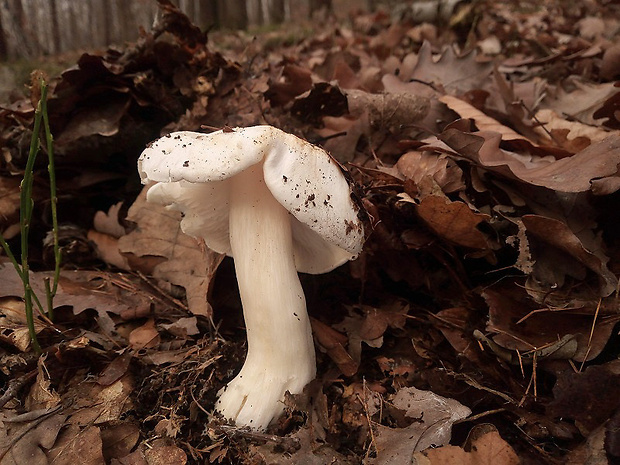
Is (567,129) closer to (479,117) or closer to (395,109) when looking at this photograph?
(479,117)

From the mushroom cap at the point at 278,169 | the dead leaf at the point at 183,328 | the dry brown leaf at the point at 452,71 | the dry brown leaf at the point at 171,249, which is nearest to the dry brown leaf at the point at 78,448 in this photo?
the dead leaf at the point at 183,328

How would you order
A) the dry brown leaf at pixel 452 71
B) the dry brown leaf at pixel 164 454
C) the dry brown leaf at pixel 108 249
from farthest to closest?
the dry brown leaf at pixel 452 71 < the dry brown leaf at pixel 108 249 < the dry brown leaf at pixel 164 454

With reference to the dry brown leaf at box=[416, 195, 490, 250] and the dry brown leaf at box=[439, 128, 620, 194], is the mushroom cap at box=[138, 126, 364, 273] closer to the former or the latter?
the dry brown leaf at box=[416, 195, 490, 250]

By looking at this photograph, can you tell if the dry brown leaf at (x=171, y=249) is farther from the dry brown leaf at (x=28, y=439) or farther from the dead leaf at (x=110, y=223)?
the dry brown leaf at (x=28, y=439)

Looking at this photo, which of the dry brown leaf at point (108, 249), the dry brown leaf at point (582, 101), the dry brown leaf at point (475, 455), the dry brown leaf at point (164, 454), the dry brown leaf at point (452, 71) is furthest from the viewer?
the dry brown leaf at point (452, 71)

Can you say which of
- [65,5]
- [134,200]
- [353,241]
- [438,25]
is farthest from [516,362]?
[65,5]

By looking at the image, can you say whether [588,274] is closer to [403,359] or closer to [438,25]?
[403,359]

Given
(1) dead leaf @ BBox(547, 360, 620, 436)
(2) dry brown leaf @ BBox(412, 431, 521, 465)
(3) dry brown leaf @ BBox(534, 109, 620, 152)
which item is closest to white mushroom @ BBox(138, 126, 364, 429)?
(2) dry brown leaf @ BBox(412, 431, 521, 465)
